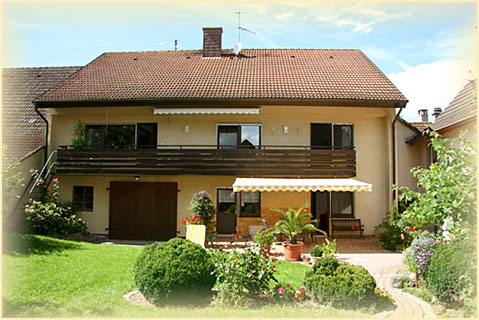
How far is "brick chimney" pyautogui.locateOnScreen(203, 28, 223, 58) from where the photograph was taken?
73.3 feet

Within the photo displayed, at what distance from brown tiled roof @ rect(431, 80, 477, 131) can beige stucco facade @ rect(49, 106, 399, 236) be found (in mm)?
3124

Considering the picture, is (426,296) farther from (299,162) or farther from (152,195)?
(152,195)

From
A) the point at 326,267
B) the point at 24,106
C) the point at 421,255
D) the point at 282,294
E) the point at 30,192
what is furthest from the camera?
the point at 24,106

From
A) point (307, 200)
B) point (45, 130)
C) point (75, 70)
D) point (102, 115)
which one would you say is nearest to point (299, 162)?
point (307, 200)

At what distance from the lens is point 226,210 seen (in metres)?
17.7

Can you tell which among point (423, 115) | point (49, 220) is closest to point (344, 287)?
point (49, 220)

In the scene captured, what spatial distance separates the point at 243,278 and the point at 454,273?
4006 millimetres

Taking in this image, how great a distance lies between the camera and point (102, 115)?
60.3 feet

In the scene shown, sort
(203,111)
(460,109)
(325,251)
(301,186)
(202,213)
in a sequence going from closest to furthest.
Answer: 1. (325,251)
2. (460,109)
3. (301,186)
4. (202,213)
5. (203,111)

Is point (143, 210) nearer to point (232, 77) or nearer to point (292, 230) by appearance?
point (232, 77)

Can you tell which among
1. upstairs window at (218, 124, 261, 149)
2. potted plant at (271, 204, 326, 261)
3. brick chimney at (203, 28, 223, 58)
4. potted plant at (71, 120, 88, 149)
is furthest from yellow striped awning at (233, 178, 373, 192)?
brick chimney at (203, 28, 223, 58)

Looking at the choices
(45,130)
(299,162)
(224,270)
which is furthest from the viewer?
(45,130)

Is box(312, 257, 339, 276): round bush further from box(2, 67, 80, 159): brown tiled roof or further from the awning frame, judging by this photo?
box(2, 67, 80, 159): brown tiled roof

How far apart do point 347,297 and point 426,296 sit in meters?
2.11
